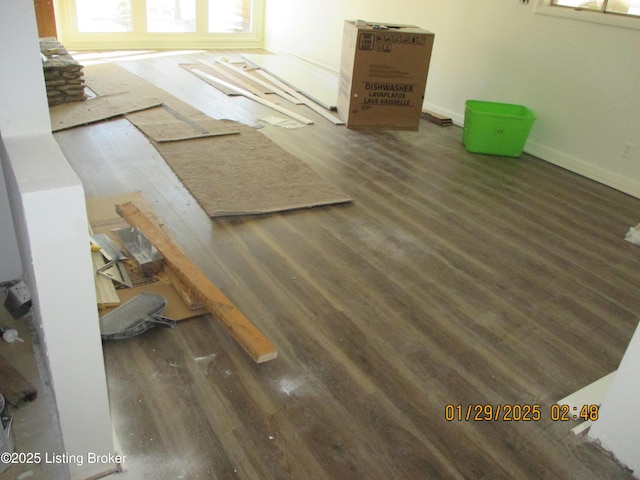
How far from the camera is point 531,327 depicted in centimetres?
241

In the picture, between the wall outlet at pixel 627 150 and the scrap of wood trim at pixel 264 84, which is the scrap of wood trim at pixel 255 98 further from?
the wall outlet at pixel 627 150

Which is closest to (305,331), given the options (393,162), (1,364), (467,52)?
(1,364)

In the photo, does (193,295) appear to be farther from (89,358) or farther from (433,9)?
(433,9)

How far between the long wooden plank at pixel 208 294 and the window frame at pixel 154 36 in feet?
16.1

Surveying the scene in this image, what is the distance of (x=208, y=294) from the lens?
220 cm

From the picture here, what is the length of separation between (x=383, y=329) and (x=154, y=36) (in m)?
6.10

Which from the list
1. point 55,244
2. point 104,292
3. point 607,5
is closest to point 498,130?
point 607,5

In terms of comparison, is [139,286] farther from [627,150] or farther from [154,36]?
[154,36]

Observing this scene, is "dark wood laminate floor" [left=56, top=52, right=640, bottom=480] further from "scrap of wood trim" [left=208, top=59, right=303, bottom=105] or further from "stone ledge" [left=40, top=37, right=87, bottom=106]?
"scrap of wood trim" [left=208, top=59, right=303, bottom=105]

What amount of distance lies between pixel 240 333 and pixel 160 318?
1.17 ft

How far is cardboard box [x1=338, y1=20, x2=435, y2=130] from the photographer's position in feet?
14.9

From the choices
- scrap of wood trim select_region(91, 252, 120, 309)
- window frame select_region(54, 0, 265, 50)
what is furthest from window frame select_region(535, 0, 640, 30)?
window frame select_region(54, 0, 265, 50)

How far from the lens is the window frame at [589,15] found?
3.78 m
